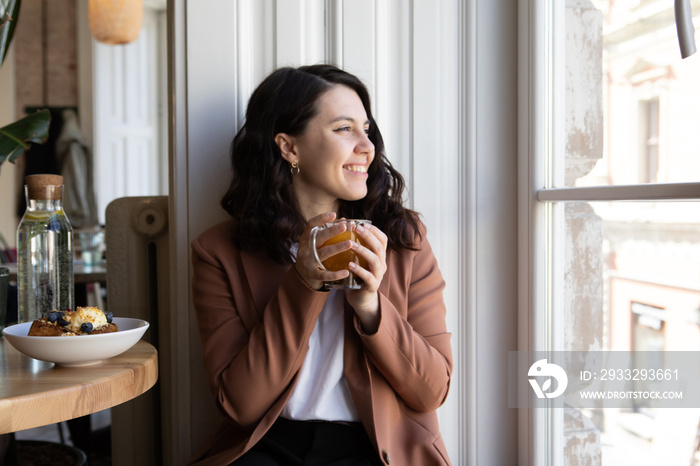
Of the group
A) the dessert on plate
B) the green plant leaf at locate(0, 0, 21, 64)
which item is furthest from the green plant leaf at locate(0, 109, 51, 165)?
the dessert on plate

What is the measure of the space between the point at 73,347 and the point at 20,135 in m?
0.69

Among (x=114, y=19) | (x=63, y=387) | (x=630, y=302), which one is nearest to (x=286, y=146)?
(x=63, y=387)

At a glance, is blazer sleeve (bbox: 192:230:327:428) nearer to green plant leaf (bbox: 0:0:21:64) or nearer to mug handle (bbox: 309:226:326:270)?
mug handle (bbox: 309:226:326:270)

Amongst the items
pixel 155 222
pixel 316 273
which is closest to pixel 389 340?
pixel 316 273

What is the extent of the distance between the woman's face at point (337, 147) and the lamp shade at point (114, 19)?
2.56m

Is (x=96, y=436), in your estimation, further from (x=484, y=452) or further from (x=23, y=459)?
(x=484, y=452)

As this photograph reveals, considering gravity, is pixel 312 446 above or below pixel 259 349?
below

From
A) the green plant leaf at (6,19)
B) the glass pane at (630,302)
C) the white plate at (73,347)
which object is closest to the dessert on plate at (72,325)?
the white plate at (73,347)

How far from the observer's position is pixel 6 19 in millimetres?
1453

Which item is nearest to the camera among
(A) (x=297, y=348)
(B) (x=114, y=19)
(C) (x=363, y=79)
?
(A) (x=297, y=348)

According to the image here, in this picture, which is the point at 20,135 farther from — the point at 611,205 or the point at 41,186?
the point at 611,205

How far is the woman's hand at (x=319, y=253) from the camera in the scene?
44.1 inches

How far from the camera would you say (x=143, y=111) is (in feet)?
18.6

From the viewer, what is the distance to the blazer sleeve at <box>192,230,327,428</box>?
1.24 meters
